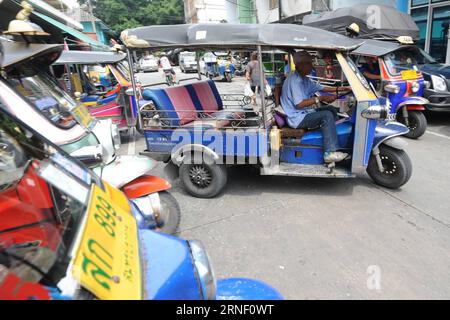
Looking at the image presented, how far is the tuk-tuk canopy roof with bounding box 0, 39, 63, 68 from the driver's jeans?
3254mm

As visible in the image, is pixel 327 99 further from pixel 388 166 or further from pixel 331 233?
pixel 331 233

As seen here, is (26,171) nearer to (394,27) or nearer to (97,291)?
(97,291)

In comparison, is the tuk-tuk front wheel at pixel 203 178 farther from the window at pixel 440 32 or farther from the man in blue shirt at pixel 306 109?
the window at pixel 440 32

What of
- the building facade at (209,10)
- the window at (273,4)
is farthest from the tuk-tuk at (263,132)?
the building facade at (209,10)

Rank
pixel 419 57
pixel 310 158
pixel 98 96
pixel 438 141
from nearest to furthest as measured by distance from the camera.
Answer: pixel 310 158 < pixel 438 141 < pixel 98 96 < pixel 419 57

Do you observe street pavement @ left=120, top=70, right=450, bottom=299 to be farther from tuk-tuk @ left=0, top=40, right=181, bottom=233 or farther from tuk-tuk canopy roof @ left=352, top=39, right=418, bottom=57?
tuk-tuk canopy roof @ left=352, top=39, right=418, bottom=57

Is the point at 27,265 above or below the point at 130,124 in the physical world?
above

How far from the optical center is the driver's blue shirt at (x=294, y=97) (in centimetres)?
443

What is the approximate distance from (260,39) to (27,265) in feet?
10.9

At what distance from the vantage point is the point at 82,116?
13.4 ft

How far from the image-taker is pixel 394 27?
33.7ft

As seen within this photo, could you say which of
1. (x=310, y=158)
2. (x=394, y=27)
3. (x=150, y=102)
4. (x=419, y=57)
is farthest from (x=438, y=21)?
(x=150, y=102)

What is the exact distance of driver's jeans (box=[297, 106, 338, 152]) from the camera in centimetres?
419
